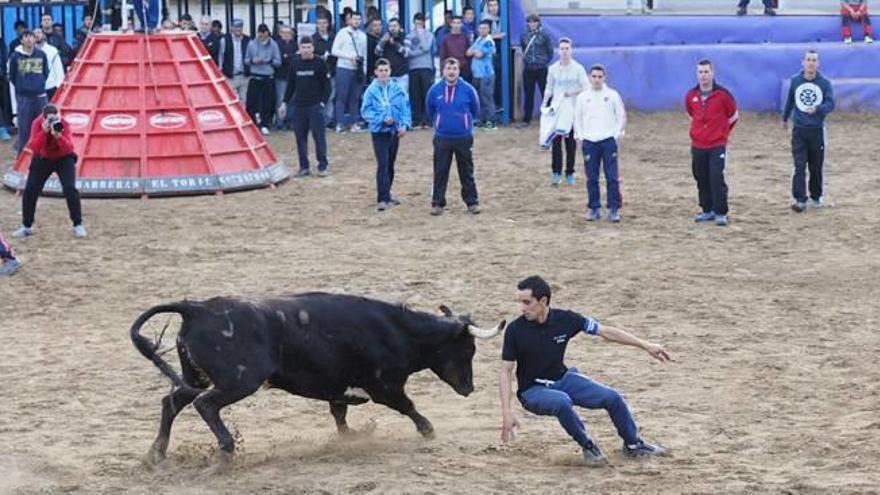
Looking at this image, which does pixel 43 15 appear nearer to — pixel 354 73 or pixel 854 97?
pixel 354 73

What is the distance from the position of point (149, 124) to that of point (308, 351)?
10981mm

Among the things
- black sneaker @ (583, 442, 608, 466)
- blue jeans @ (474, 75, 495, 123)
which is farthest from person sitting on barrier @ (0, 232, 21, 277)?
blue jeans @ (474, 75, 495, 123)

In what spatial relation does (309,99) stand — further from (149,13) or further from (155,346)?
(155,346)

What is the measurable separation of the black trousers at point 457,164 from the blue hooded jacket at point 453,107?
0.08 m

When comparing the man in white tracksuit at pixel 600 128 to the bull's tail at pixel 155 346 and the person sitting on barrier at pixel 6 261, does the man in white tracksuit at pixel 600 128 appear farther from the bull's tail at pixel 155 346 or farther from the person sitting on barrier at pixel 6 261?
the bull's tail at pixel 155 346

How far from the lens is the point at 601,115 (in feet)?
58.2

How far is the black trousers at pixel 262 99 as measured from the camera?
25.3 metres

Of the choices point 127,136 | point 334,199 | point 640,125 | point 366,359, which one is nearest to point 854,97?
point 640,125

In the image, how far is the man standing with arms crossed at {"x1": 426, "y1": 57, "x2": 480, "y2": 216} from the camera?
18297 mm

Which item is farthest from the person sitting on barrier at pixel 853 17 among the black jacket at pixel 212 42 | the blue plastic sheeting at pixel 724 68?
the black jacket at pixel 212 42

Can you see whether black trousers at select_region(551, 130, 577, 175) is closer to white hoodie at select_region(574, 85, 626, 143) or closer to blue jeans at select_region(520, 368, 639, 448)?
white hoodie at select_region(574, 85, 626, 143)

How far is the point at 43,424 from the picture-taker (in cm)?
1069

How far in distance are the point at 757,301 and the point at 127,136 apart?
8932 millimetres

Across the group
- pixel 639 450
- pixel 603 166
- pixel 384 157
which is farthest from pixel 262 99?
pixel 639 450
